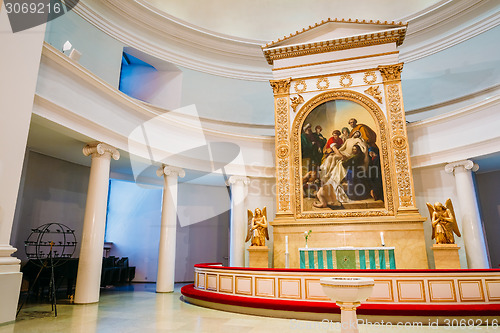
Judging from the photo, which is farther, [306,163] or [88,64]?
[306,163]

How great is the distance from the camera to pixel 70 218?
36.2ft

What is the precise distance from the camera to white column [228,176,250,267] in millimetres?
11414

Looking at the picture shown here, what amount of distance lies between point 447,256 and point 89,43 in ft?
38.0

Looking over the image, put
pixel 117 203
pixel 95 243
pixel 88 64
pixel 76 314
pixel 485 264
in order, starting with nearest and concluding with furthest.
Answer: pixel 76 314
pixel 95 243
pixel 485 264
pixel 88 64
pixel 117 203

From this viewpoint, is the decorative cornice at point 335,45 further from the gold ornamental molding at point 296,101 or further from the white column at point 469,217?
the white column at point 469,217

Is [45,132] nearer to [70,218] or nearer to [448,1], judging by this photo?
[70,218]

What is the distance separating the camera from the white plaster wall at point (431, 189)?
10.3m

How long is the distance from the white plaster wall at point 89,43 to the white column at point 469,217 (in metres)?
10.8

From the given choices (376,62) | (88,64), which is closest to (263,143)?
(376,62)

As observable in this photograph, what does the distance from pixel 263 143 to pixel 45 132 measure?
6.89 metres

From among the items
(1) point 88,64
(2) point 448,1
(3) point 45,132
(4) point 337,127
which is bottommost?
(3) point 45,132

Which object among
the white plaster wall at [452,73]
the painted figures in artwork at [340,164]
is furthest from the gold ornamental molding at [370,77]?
the white plaster wall at [452,73]

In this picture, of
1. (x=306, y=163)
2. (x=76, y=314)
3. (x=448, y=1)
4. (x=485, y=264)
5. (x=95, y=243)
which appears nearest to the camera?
(x=76, y=314)

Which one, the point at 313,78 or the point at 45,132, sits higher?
the point at 313,78
